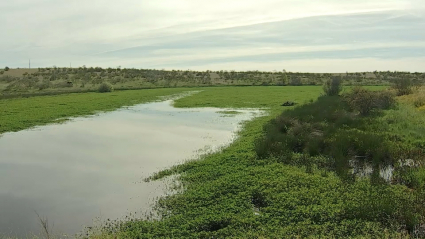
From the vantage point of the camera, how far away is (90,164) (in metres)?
13.3

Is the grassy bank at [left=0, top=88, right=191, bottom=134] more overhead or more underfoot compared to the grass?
more overhead

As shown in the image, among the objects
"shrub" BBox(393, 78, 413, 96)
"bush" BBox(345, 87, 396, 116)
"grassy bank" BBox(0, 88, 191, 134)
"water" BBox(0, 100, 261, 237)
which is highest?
"shrub" BBox(393, 78, 413, 96)

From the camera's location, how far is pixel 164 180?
36.6 ft

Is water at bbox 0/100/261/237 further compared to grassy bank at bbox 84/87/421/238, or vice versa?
water at bbox 0/100/261/237

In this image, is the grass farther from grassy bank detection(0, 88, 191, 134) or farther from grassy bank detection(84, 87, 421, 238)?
grassy bank detection(0, 88, 191, 134)

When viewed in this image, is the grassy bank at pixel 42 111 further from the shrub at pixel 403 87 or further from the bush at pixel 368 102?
the shrub at pixel 403 87

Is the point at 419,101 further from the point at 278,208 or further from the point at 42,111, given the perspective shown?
the point at 42,111

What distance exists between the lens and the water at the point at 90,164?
8930mm

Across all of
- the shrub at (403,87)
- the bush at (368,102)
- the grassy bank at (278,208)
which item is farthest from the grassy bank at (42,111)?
the shrub at (403,87)

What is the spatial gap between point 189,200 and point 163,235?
183 centimetres

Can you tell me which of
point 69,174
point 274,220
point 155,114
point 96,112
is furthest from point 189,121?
point 274,220

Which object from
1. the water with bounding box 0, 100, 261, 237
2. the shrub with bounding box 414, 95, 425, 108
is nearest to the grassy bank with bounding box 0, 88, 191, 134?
the water with bounding box 0, 100, 261, 237

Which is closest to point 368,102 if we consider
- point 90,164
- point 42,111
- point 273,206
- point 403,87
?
point 403,87

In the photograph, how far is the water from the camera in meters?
8.93
